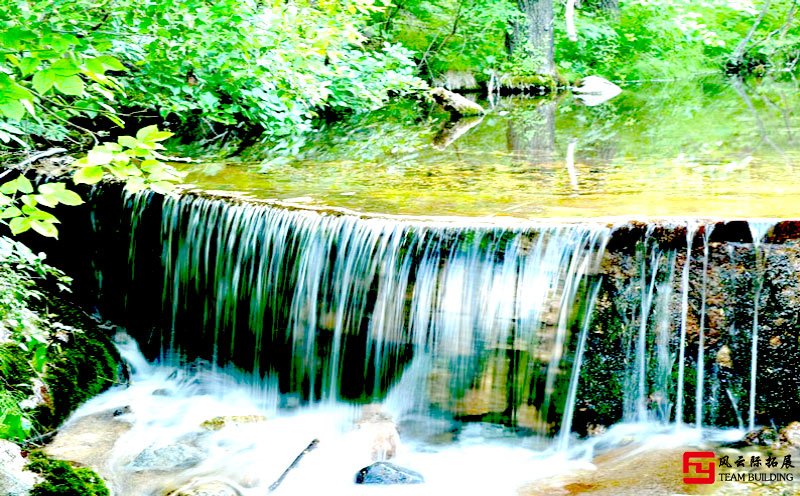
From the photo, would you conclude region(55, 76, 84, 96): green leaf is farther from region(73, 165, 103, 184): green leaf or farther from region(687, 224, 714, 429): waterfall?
region(687, 224, 714, 429): waterfall

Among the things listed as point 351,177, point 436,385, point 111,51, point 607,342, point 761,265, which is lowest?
point 436,385

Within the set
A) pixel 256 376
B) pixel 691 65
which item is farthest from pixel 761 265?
pixel 691 65

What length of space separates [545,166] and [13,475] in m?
5.17

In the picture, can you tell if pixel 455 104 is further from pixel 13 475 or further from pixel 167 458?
pixel 13 475

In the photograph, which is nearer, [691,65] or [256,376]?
[256,376]

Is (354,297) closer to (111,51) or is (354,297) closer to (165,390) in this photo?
(165,390)

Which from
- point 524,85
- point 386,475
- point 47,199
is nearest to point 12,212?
point 47,199

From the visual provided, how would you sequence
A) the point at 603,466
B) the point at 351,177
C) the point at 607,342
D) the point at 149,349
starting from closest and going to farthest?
the point at 603,466
the point at 607,342
the point at 149,349
the point at 351,177

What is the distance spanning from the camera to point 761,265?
15.6ft

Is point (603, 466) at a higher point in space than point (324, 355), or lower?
lower

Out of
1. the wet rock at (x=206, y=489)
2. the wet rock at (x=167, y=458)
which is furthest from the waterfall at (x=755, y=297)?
the wet rock at (x=167, y=458)

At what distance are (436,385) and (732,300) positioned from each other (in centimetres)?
183

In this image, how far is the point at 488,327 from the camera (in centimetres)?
512

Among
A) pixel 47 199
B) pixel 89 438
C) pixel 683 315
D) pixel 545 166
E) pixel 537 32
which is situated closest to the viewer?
pixel 47 199
